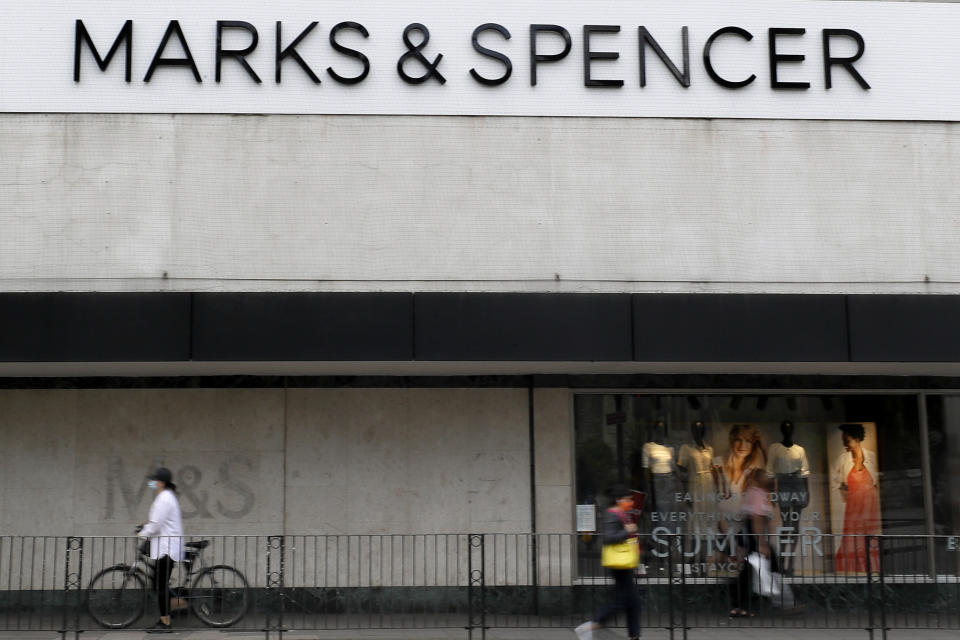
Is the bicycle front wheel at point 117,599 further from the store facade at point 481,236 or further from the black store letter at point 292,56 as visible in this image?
the black store letter at point 292,56

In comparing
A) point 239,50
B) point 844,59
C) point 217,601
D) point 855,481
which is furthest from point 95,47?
point 855,481

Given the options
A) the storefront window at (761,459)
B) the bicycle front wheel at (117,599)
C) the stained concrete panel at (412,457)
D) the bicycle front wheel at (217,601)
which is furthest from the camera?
the storefront window at (761,459)

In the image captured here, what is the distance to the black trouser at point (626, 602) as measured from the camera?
9727mm

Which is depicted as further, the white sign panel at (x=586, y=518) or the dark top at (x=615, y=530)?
the white sign panel at (x=586, y=518)

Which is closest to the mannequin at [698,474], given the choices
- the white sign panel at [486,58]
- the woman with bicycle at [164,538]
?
the white sign panel at [486,58]

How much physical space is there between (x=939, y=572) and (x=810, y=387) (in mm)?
2757

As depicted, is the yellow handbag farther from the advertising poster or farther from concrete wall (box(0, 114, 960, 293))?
concrete wall (box(0, 114, 960, 293))

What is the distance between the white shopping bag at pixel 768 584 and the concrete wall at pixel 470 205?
11.3ft

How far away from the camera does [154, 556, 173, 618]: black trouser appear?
1082cm

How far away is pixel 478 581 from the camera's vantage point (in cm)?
1186

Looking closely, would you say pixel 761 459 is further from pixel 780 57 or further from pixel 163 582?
pixel 163 582

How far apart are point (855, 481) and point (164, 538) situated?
8.73 meters

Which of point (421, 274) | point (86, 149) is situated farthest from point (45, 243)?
point (421, 274)

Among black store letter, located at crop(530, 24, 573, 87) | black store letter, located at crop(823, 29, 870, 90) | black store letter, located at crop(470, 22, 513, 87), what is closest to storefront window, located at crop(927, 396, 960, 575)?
black store letter, located at crop(823, 29, 870, 90)
